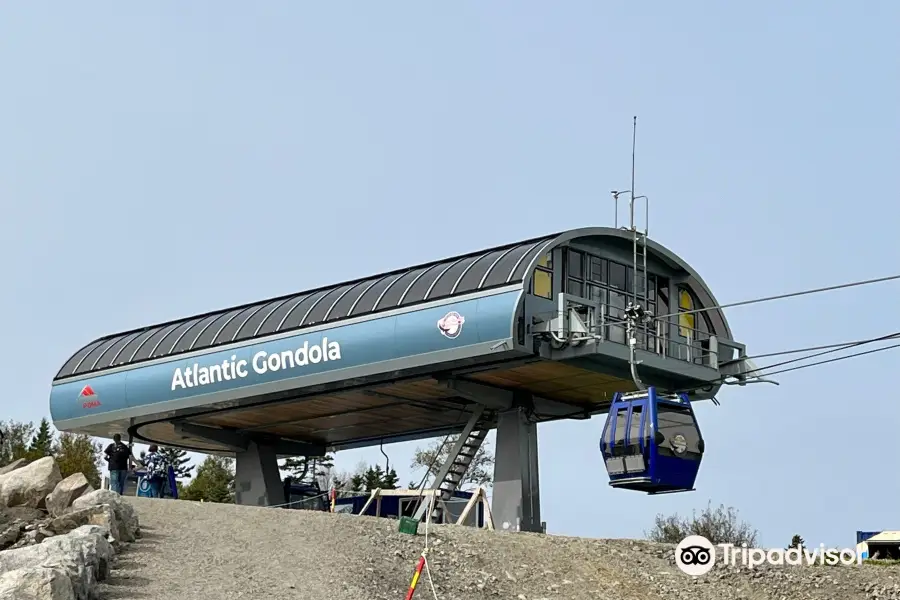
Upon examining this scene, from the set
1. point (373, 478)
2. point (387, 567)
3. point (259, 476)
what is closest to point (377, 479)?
point (373, 478)

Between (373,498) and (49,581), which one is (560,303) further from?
(49,581)

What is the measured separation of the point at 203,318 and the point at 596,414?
13.8 metres

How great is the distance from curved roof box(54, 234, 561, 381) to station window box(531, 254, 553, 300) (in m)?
0.58

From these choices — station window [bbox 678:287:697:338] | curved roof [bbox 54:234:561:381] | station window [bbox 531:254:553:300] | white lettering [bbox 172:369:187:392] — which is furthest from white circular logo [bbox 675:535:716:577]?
white lettering [bbox 172:369:187:392]

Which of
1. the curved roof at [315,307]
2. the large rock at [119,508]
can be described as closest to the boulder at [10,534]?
the large rock at [119,508]

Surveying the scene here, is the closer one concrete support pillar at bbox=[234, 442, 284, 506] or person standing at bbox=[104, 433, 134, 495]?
person standing at bbox=[104, 433, 134, 495]

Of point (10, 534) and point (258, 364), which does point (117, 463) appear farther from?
point (10, 534)

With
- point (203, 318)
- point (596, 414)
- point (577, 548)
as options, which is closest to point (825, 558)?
point (577, 548)

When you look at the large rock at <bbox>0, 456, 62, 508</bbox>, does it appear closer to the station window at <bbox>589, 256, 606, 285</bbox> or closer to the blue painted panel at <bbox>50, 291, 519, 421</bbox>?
the blue painted panel at <bbox>50, 291, 519, 421</bbox>

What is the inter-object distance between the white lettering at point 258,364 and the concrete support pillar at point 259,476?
663 cm

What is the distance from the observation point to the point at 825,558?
2916 cm

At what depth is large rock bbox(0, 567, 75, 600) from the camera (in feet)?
58.2

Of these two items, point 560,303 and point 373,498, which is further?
point 373,498

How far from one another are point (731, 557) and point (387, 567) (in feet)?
26.3
